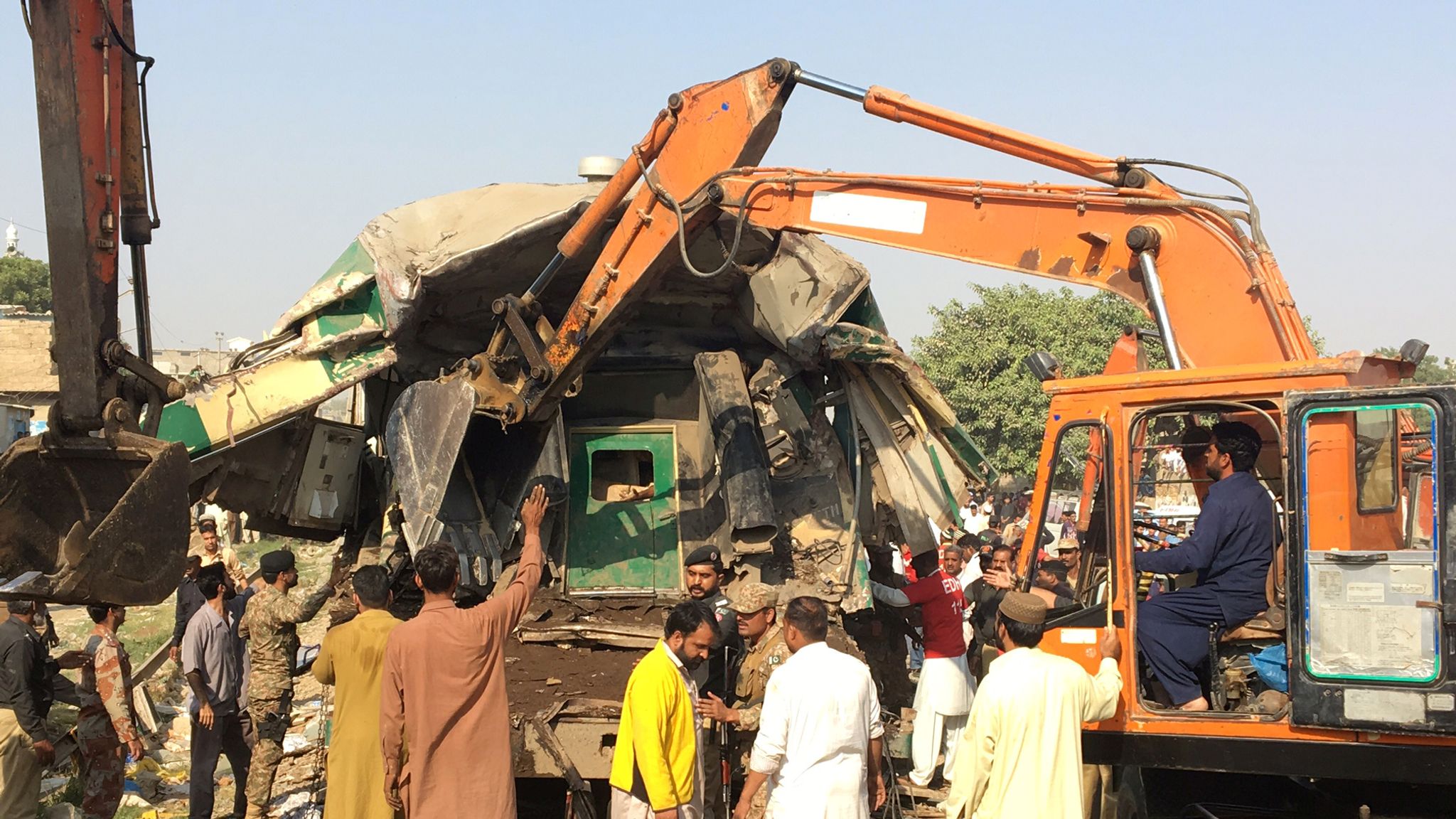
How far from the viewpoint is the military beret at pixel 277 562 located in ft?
25.6

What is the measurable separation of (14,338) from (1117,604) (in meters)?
31.1

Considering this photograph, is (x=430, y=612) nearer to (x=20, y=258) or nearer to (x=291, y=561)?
(x=291, y=561)

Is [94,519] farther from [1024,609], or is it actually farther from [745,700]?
[1024,609]

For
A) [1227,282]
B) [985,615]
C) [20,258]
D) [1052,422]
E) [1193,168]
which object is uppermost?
[20,258]

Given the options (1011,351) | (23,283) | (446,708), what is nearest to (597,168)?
(446,708)

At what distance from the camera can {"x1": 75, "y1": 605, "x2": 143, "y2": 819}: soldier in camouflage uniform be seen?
7.44 metres

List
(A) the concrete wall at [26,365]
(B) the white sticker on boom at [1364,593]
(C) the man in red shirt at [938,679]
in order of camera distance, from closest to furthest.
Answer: (B) the white sticker on boom at [1364,593] < (C) the man in red shirt at [938,679] < (A) the concrete wall at [26,365]

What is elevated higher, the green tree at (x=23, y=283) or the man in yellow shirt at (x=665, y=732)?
the green tree at (x=23, y=283)

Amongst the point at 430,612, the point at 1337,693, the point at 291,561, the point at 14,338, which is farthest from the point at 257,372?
the point at 14,338

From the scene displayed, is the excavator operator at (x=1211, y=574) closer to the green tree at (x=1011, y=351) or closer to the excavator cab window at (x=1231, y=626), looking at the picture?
the excavator cab window at (x=1231, y=626)

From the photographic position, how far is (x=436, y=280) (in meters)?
8.16

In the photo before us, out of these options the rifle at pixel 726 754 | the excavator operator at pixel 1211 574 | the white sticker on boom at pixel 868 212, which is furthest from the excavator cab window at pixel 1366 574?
the rifle at pixel 726 754

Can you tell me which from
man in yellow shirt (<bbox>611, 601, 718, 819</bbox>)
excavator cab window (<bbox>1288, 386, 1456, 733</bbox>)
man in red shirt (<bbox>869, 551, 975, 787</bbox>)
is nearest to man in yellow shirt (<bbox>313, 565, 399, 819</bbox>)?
man in yellow shirt (<bbox>611, 601, 718, 819</bbox>)

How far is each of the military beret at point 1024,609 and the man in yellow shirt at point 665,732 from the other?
1.24 meters
